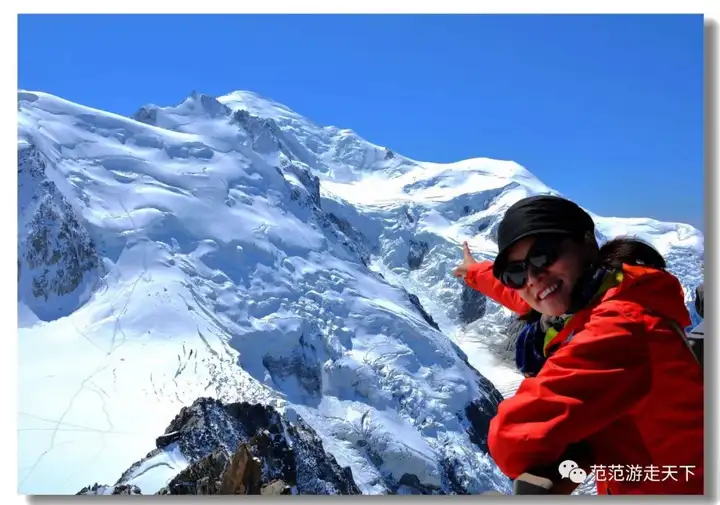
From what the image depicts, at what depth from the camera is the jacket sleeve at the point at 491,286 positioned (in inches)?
114

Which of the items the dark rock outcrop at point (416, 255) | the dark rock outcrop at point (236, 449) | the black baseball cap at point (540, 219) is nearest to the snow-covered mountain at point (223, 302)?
the dark rock outcrop at point (236, 449)

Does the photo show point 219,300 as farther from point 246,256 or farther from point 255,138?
point 255,138

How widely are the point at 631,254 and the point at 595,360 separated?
597 mm

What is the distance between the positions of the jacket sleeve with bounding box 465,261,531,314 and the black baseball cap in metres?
0.85

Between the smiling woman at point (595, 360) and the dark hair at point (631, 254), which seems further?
the dark hair at point (631, 254)

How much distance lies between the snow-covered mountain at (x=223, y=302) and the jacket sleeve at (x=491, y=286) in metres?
29.4

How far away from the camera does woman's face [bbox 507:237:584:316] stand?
2.05 metres

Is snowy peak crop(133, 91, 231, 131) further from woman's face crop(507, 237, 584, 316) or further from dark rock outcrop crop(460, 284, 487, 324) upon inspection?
woman's face crop(507, 237, 584, 316)

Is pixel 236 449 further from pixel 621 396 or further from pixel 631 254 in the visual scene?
pixel 621 396

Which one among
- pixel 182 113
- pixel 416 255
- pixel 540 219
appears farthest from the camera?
pixel 416 255

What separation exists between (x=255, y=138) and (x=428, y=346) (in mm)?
48654

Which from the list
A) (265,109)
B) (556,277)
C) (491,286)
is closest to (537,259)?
(556,277)

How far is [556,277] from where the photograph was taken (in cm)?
208

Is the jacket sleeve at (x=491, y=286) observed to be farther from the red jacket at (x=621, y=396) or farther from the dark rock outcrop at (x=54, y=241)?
the dark rock outcrop at (x=54, y=241)
